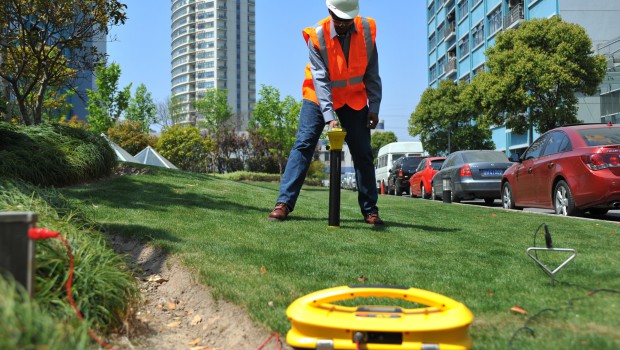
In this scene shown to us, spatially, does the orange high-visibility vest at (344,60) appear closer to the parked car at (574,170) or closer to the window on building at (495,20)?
the parked car at (574,170)

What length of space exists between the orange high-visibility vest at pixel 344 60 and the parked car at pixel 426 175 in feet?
44.2

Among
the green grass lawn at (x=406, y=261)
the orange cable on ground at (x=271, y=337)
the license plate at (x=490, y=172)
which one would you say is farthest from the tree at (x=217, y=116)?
the orange cable on ground at (x=271, y=337)

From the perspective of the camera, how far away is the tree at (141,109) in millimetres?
55250

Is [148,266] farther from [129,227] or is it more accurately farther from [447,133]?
[447,133]

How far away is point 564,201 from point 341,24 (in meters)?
5.47

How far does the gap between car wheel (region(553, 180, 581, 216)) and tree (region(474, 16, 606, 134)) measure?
796 inches

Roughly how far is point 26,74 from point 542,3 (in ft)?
108

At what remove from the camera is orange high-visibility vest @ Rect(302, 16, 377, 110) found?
18.7ft

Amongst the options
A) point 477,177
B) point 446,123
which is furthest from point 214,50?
point 477,177

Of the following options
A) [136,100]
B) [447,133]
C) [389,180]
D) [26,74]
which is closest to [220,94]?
[136,100]

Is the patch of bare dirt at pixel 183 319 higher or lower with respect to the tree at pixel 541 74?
lower

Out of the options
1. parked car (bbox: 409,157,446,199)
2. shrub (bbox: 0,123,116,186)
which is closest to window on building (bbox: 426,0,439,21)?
parked car (bbox: 409,157,446,199)

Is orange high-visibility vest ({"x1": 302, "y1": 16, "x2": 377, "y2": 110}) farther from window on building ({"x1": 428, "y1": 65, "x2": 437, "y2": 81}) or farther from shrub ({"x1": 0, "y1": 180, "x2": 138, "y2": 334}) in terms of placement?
window on building ({"x1": 428, "y1": 65, "x2": 437, "y2": 81})

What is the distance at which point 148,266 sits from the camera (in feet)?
14.0
